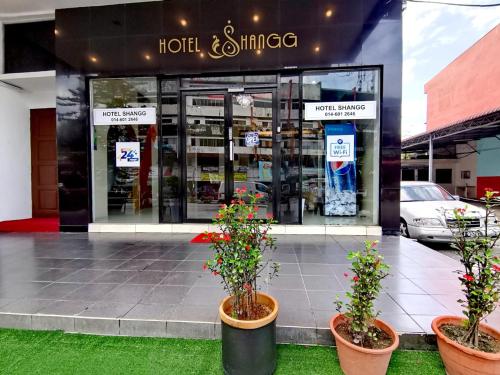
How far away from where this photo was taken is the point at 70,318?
2.49 meters

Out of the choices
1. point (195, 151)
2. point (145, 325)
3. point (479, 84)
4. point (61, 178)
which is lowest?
point (145, 325)

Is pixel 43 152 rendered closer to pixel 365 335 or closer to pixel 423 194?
pixel 365 335

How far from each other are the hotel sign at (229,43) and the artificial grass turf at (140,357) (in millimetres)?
5090

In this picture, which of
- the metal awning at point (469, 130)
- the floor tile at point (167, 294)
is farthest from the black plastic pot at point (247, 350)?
the metal awning at point (469, 130)

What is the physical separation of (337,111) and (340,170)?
1.23 metres

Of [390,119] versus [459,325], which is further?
[390,119]

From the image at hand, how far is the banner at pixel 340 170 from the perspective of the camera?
5.68 metres

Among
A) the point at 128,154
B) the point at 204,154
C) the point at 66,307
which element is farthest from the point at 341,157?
the point at 66,307

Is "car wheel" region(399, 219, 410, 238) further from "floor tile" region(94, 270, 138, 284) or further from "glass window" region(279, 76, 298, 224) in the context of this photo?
"floor tile" region(94, 270, 138, 284)

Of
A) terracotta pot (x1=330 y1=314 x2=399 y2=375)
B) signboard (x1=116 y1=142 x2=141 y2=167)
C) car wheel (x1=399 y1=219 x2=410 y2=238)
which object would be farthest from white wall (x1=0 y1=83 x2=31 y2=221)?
car wheel (x1=399 y1=219 x2=410 y2=238)

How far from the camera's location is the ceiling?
5.62 metres

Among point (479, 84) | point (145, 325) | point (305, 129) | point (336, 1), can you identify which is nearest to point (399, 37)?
point (336, 1)

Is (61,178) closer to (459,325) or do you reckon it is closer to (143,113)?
(143,113)

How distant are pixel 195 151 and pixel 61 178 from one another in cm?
297
